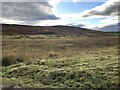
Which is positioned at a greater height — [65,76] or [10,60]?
[10,60]

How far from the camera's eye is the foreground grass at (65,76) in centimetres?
1254

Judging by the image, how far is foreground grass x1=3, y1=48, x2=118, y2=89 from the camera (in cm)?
1254

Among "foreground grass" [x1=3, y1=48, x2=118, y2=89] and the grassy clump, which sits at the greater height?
the grassy clump

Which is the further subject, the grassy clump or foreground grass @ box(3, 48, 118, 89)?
the grassy clump

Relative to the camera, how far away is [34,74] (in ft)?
48.2

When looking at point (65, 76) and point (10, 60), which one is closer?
point (65, 76)

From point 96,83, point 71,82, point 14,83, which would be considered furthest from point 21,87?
point 96,83

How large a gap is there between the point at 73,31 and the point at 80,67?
42.3 meters

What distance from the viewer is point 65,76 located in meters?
13.6

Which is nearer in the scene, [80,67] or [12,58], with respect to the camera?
[80,67]

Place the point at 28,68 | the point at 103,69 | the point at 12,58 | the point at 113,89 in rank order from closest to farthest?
the point at 113,89, the point at 103,69, the point at 28,68, the point at 12,58

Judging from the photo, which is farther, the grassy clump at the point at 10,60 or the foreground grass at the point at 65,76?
the grassy clump at the point at 10,60

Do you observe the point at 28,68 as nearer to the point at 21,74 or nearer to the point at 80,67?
the point at 21,74

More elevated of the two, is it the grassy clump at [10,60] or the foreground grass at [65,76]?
the grassy clump at [10,60]
